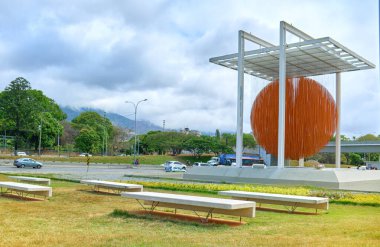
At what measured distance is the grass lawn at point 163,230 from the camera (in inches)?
286

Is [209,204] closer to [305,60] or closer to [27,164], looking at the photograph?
[305,60]

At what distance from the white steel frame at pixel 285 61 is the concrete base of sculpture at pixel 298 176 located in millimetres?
1502

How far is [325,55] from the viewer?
99.5 ft

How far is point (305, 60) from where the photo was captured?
32125 millimetres

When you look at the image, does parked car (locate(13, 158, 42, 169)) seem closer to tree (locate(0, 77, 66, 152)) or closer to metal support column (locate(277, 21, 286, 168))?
metal support column (locate(277, 21, 286, 168))

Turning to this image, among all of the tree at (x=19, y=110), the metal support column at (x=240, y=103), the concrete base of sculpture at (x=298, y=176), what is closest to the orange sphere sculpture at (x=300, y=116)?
the metal support column at (x=240, y=103)

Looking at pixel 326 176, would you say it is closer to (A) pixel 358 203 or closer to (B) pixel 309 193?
(B) pixel 309 193

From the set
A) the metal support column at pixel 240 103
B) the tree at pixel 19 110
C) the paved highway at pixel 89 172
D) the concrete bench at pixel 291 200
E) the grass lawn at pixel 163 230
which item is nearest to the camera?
the grass lawn at pixel 163 230

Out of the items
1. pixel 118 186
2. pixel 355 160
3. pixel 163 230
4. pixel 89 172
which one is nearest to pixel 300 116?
pixel 89 172

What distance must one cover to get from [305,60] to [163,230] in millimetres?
26209

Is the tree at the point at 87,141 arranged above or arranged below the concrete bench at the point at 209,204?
above

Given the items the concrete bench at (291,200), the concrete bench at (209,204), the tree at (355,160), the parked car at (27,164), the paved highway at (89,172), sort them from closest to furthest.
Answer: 1. the concrete bench at (209,204)
2. the concrete bench at (291,200)
3. the paved highway at (89,172)
4. the parked car at (27,164)
5. the tree at (355,160)

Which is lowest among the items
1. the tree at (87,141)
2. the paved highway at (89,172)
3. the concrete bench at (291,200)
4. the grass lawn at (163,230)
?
the paved highway at (89,172)

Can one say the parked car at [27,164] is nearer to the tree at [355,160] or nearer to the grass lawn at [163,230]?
the grass lawn at [163,230]
